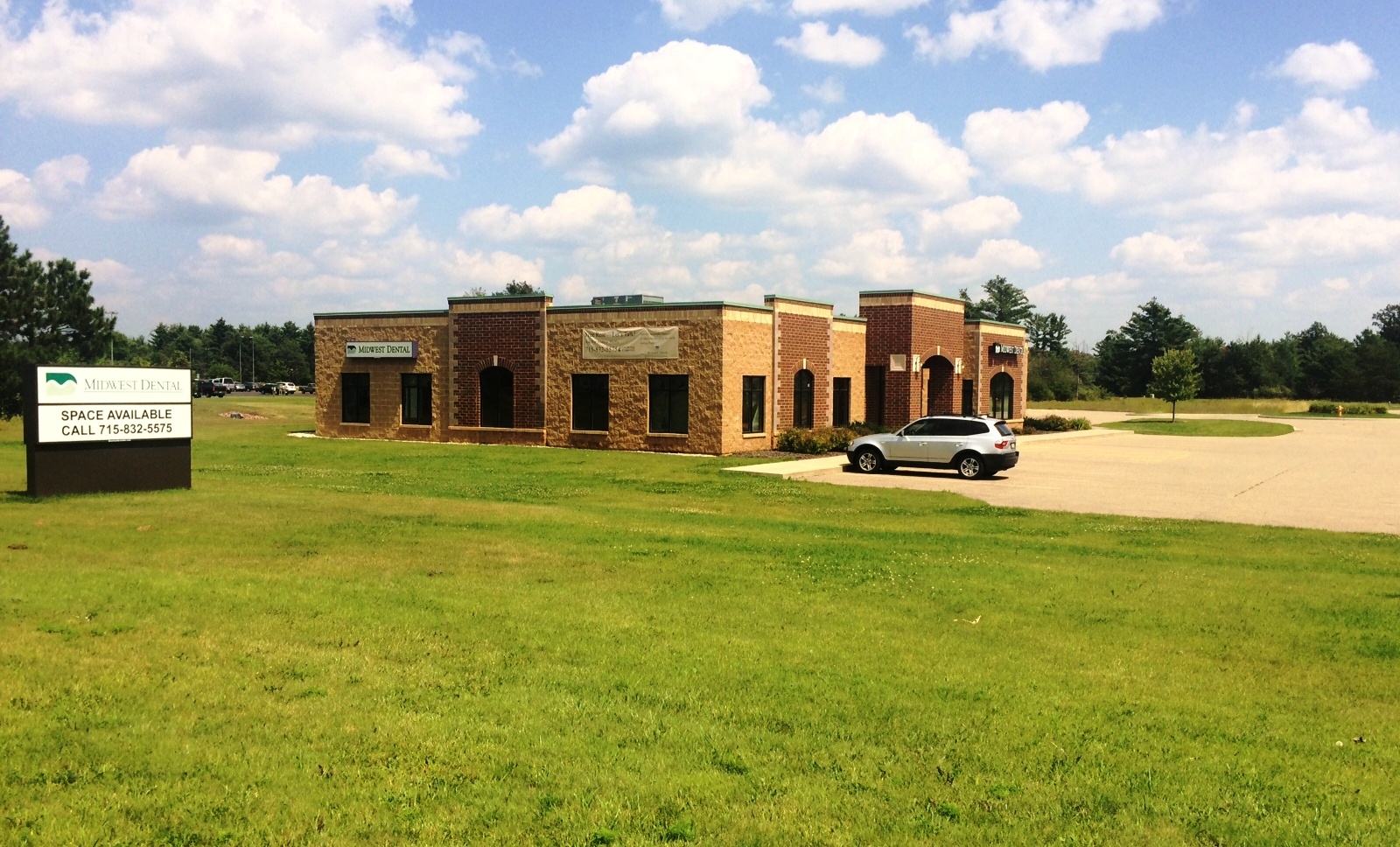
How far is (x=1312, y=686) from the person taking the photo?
7.90 metres

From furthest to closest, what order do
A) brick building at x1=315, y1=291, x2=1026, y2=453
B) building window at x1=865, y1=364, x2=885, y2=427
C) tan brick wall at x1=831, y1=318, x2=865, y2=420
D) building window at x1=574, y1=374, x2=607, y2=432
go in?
1. building window at x1=865, y1=364, x2=885, y2=427
2. tan brick wall at x1=831, y1=318, x2=865, y2=420
3. building window at x1=574, y1=374, x2=607, y2=432
4. brick building at x1=315, y1=291, x2=1026, y2=453

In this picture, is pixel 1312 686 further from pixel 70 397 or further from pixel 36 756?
pixel 70 397

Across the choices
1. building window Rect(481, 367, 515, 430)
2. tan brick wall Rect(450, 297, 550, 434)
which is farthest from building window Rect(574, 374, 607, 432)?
building window Rect(481, 367, 515, 430)

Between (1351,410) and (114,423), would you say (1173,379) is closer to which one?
(1351,410)

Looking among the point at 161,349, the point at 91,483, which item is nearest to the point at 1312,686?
the point at 91,483

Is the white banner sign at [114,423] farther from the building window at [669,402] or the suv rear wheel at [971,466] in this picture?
the suv rear wheel at [971,466]

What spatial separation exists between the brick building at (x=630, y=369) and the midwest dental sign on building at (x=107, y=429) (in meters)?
17.5

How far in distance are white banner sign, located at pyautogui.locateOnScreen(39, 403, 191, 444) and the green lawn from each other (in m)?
46.0

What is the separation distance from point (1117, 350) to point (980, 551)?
4381 inches

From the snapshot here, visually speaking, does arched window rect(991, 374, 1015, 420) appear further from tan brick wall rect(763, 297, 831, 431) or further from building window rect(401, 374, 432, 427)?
building window rect(401, 374, 432, 427)

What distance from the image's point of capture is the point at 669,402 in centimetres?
3550

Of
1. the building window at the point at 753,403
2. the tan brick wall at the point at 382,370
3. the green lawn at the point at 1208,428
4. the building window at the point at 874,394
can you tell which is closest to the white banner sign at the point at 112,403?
the building window at the point at 753,403

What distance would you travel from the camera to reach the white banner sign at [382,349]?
40.9 m

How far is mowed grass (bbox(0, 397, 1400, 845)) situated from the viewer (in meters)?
5.32
